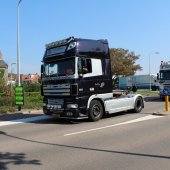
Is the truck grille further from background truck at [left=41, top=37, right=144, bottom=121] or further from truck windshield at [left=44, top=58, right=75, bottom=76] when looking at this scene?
truck windshield at [left=44, top=58, right=75, bottom=76]

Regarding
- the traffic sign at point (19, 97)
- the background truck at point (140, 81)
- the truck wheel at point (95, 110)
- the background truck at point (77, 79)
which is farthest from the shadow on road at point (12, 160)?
the background truck at point (140, 81)

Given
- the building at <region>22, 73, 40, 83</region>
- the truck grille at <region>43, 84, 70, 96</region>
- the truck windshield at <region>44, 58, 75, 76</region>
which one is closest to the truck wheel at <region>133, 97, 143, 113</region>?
the truck grille at <region>43, 84, 70, 96</region>

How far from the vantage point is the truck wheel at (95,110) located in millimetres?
14938

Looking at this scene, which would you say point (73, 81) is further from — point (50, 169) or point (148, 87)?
point (148, 87)

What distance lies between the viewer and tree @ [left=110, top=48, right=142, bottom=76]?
72.1 meters

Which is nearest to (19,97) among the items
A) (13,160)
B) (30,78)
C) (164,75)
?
(164,75)

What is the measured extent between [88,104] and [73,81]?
1297mm

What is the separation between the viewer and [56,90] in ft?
49.2

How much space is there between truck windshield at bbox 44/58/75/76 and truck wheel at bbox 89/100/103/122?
69.8 inches

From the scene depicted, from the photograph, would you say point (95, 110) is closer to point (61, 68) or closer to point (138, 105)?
point (61, 68)

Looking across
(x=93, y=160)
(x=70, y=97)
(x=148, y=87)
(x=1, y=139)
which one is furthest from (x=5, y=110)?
(x=148, y=87)

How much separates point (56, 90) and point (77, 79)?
1.24 m

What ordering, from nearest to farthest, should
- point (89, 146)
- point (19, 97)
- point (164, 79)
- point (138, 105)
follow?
point (89, 146), point (138, 105), point (19, 97), point (164, 79)

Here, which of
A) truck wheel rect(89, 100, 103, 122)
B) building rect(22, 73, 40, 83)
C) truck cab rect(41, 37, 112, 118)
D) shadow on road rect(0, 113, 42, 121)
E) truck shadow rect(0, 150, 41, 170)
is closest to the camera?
truck shadow rect(0, 150, 41, 170)
